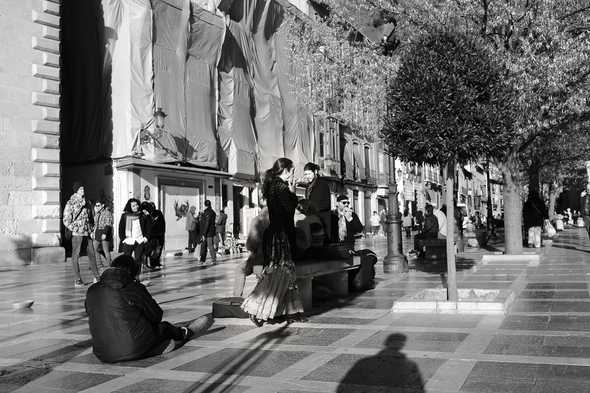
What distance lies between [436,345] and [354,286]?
4081mm

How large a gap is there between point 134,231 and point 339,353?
744 centimetres

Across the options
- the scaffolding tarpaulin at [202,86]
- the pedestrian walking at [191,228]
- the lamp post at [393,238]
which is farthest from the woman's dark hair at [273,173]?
the scaffolding tarpaulin at [202,86]

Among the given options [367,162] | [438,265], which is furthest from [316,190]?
[367,162]

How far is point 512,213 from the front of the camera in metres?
15.2

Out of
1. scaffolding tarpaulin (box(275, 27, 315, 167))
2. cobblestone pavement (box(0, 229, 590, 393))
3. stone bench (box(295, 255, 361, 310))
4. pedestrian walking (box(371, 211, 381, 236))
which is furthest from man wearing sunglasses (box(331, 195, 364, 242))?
pedestrian walking (box(371, 211, 381, 236))

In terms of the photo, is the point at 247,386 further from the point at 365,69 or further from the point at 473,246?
the point at 473,246

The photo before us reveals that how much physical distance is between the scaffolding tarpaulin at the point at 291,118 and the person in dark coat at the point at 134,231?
18.7 meters

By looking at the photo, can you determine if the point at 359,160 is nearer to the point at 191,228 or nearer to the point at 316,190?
the point at 191,228

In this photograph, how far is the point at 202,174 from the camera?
24281 mm

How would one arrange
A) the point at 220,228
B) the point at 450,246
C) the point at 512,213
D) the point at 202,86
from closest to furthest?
the point at 450,246
the point at 512,213
the point at 220,228
the point at 202,86

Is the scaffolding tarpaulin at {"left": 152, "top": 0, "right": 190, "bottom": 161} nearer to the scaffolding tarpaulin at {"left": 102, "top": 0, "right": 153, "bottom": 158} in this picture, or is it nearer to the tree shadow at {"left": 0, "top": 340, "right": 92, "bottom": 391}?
the scaffolding tarpaulin at {"left": 102, "top": 0, "right": 153, "bottom": 158}

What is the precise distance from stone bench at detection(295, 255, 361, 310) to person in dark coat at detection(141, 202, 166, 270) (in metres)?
4.71

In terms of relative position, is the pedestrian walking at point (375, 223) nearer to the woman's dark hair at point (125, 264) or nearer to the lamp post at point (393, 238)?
the lamp post at point (393, 238)

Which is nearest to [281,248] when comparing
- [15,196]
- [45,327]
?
[45,327]
